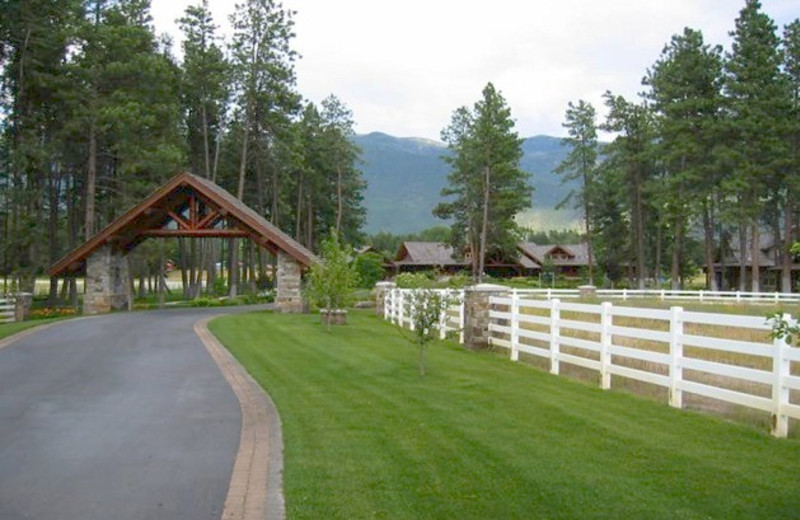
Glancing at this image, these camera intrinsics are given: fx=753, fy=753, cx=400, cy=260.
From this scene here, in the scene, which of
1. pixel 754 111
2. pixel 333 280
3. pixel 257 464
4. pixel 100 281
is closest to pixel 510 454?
pixel 257 464

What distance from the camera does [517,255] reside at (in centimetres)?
7469

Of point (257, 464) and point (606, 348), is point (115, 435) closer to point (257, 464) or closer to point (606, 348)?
point (257, 464)

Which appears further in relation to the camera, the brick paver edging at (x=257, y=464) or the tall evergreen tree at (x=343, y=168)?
the tall evergreen tree at (x=343, y=168)

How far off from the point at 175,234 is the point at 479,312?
1930 centimetres

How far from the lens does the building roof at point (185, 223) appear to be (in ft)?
94.6

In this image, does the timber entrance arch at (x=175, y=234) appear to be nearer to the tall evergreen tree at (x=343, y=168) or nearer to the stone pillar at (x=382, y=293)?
the stone pillar at (x=382, y=293)

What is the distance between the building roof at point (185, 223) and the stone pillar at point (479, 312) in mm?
12984

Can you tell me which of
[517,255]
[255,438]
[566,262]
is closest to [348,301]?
[255,438]

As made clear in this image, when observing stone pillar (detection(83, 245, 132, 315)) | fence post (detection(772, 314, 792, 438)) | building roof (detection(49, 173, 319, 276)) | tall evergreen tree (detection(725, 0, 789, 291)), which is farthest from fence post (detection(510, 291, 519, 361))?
tall evergreen tree (detection(725, 0, 789, 291))

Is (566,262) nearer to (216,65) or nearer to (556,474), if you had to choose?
(216,65)

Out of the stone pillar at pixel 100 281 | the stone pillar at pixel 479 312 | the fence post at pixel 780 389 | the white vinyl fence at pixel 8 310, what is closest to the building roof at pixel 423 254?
Result: the stone pillar at pixel 100 281

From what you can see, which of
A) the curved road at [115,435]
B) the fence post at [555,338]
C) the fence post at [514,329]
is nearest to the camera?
the curved road at [115,435]

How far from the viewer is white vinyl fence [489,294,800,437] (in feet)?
23.9

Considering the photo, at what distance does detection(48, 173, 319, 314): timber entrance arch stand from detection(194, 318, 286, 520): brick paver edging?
728 inches
